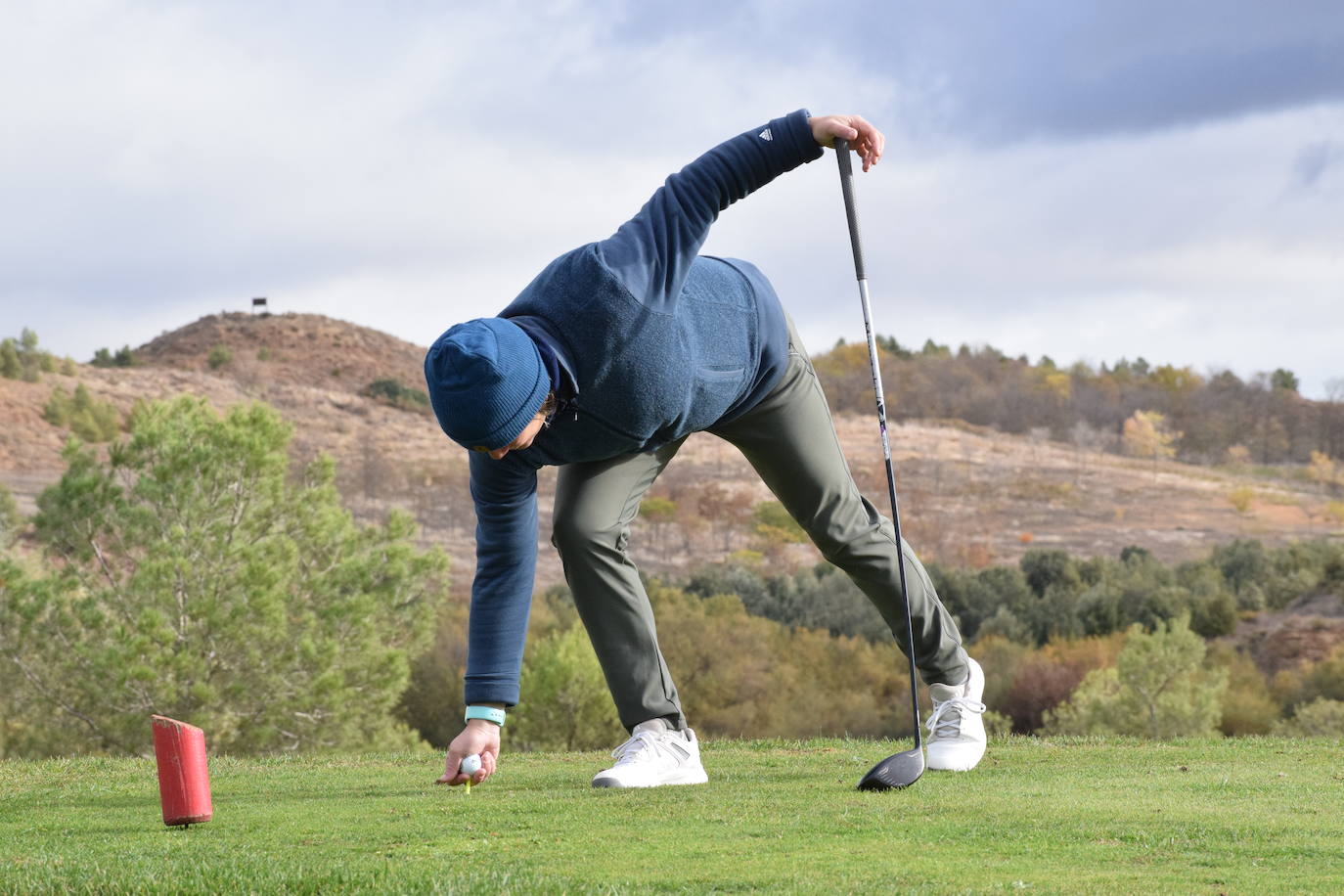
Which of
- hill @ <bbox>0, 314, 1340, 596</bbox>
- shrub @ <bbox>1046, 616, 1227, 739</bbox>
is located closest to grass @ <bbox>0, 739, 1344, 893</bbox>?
shrub @ <bbox>1046, 616, 1227, 739</bbox>

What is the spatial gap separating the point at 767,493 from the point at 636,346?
234 feet

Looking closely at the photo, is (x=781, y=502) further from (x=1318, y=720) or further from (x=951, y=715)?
(x=1318, y=720)

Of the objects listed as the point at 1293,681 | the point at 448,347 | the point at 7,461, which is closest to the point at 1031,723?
the point at 1293,681

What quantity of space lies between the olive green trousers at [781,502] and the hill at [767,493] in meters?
51.6

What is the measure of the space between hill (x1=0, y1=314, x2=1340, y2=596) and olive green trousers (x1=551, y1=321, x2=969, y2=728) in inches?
2030

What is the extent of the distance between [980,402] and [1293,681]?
6632 cm

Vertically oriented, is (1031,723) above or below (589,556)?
below

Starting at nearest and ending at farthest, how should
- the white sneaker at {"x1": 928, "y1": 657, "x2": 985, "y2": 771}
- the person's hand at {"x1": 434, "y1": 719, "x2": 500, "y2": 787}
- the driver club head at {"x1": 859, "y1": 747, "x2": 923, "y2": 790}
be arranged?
the person's hand at {"x1": 434, "y1": 719, "x2": 500, "y2": 787} < the driver club head at {"x1": 859, "y1": 747, "x2": 923, "y2": 790} < the white sneaker at {"x1": 928, "y1": 657, "x2": 985, "y2": 771}

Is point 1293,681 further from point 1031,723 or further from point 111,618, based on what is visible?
point 111,618

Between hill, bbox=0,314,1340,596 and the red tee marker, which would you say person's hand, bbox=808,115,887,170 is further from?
hill, bbox=0,314,1340,596

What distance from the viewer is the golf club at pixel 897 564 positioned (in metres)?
4.40

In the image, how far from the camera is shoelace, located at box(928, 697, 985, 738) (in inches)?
203

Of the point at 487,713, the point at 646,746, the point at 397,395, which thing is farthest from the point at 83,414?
the point at 487,713

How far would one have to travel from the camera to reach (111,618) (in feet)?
98.8
